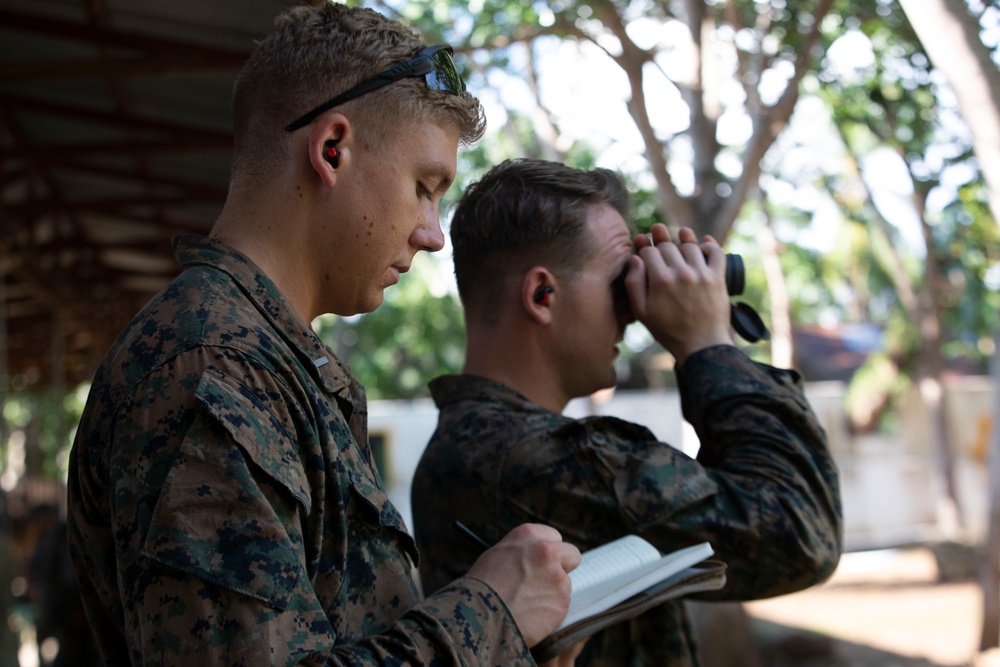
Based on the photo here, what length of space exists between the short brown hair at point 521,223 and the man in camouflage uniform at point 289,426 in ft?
1.91

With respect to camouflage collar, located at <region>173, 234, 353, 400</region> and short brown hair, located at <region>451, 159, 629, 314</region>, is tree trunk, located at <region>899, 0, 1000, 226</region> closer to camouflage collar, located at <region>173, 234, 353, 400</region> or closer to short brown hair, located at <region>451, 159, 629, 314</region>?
short brown hair, located at <region>451, 159, 629, 314</region>

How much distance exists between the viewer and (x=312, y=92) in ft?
4.67

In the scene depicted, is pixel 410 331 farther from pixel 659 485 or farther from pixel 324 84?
pixel 324 84

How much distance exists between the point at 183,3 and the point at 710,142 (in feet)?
13.5

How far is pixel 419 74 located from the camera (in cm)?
148

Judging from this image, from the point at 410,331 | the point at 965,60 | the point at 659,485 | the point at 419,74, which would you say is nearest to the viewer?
the point at 419,74

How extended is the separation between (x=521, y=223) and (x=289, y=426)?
1.13 m

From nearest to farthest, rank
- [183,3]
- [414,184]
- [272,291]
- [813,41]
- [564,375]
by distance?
[272,291], [414,184], [564,375], [183,3], [813,41]

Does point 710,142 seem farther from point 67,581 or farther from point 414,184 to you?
point 414,184

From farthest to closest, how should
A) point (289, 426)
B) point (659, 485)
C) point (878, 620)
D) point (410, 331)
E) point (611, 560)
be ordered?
point (410, 331), point (878, 620), point (659, 485), point (611, 560), point (289, 426)

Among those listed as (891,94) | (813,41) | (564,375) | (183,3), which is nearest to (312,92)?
(564,375)

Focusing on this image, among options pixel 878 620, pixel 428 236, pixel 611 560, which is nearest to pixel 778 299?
pixel 878 620

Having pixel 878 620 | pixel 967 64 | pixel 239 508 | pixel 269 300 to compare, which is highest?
pixel 967 64

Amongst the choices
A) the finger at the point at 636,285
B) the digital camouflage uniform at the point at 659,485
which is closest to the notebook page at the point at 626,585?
the digital camouflage uniform at the point at 659,485
